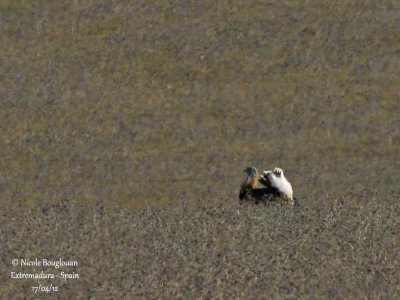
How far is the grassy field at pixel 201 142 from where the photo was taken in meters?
19.4

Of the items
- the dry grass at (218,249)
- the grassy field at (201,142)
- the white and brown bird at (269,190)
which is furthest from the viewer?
the white and brown bird at (269,190)

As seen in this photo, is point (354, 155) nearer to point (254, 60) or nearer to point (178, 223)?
point (254, 60)

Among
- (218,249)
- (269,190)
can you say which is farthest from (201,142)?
(218,249)

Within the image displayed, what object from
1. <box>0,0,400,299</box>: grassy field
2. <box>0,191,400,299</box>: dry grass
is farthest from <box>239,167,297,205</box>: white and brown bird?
<box>0,191,400,299</box>: dry grass

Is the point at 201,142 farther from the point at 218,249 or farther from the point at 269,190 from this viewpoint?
the point at 218,249

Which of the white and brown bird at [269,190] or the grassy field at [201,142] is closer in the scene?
the grassy field at [201,142]

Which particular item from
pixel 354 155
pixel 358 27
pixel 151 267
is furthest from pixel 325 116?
pixel 151 267

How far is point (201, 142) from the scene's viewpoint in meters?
33.8

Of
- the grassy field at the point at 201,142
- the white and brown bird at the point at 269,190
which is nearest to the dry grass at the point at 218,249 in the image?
the grassy field at the point at 201,142

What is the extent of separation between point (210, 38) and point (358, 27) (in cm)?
619

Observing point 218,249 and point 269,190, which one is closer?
point 218,249

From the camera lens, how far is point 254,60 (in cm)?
3825

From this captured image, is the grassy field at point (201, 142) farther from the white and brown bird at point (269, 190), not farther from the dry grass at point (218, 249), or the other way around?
the white and brown bird at point (269, 190)

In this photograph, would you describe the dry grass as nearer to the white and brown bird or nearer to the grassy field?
the grassy field
